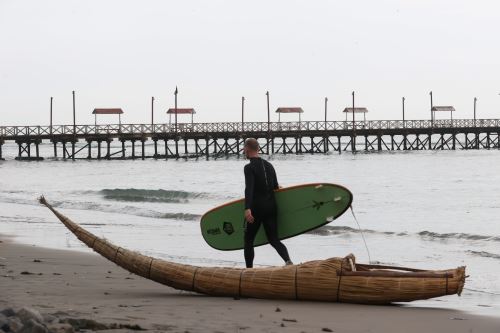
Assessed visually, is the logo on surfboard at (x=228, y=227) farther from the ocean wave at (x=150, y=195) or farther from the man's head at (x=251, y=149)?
the ocean wave at (x=150, y=195)

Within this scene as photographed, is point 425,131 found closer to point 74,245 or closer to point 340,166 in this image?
point 340,166

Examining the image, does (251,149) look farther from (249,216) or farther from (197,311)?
(197,311)

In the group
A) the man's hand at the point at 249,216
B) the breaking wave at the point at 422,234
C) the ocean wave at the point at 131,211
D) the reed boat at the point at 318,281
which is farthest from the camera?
the ocean wave at the point at 131,211

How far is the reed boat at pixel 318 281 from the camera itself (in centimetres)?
677

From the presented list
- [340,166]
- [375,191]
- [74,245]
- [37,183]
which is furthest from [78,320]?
[340,166]

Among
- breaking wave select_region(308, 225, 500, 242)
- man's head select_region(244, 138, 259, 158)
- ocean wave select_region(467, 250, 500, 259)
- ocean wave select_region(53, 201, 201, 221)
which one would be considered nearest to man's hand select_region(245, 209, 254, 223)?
man's head select_region(244, 138, 259, 158)

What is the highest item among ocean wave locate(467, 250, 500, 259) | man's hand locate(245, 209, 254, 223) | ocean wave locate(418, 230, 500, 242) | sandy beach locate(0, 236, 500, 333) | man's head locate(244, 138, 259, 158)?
man's head locate(244, 138, 259, 158)

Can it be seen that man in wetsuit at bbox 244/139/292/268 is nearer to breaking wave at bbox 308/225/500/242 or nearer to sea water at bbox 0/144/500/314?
sea water at bbox 0/144/500/314

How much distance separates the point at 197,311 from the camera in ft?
20.9

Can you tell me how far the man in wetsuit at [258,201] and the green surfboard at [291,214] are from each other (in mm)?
297

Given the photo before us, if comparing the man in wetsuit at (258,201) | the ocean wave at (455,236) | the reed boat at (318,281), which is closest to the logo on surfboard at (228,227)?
the man in wetsuit at (258,201)

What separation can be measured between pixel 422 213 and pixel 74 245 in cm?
1255

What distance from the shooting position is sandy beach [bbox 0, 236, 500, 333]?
5.82 m

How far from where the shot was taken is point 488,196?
1217 inches
